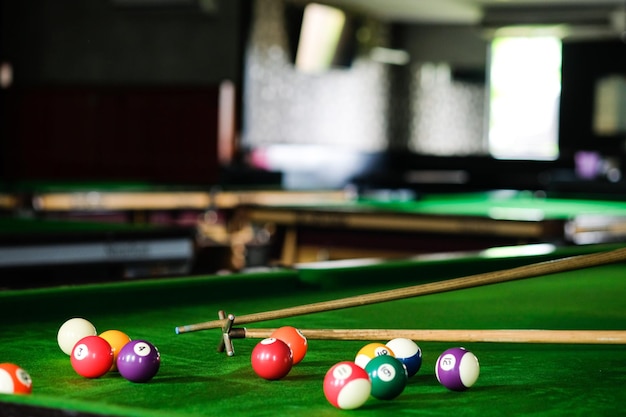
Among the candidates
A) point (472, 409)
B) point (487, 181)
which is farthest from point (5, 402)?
point (487, 181)

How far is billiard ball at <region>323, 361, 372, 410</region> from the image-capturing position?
44.7 inches

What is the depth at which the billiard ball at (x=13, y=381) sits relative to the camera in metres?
1.14

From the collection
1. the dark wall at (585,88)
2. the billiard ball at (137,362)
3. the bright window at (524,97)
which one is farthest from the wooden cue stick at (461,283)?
the bright window at (524,97)

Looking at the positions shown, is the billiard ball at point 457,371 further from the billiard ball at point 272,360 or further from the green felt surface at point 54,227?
the green felt surface at point 54,227

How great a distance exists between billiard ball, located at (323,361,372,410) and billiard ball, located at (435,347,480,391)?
14cm

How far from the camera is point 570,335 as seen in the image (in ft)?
4.79

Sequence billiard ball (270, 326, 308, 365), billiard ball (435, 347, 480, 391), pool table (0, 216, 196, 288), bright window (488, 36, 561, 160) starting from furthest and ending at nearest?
bright window (488, 36, 561, 160), pool table (0, 216, 196, 288), billiard ball (270, 326, 308, 365), billiard ball (435, 347, 480, 391)

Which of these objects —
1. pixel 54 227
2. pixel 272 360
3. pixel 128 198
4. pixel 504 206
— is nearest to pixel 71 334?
pixel 272 360

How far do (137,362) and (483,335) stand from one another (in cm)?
54

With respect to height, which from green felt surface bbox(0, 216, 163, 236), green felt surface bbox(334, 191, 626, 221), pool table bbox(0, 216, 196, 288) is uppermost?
green felt surface bbox(334, 191, 626, 221)

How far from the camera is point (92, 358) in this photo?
1293 mm

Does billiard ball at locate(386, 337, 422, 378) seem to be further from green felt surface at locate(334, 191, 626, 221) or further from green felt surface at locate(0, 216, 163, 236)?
green felt surface at locate(334, 191, 626, 221)

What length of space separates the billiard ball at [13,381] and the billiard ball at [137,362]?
15 cm

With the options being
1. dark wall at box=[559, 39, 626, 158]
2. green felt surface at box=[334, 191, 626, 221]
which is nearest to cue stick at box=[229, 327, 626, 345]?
green felt surface at box=[334, 191, 626, 221]
